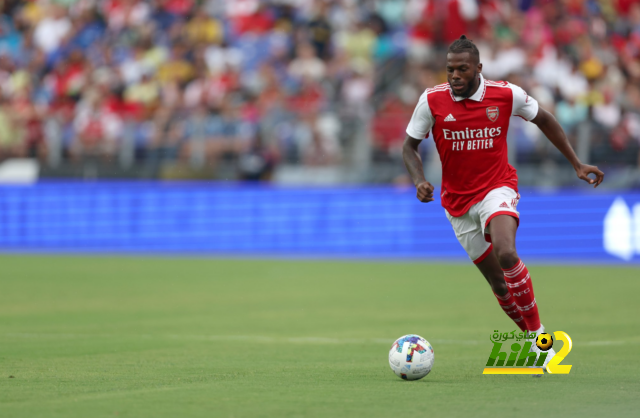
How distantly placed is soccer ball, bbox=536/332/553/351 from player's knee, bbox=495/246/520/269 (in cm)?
56

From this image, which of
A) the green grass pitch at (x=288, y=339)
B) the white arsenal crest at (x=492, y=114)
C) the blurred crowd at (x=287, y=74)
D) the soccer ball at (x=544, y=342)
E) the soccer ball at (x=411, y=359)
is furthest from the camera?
the blurred crowd at (x=287, y=74)

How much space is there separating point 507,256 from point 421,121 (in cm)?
128

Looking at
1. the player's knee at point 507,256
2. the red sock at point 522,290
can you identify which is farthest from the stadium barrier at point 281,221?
the player's knee at point 507,256

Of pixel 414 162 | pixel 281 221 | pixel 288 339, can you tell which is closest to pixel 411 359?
pixel 414 162

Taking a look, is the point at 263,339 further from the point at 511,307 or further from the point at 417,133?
the point at 417,133

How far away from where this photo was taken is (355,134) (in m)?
18.5

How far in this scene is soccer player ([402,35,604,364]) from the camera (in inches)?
280

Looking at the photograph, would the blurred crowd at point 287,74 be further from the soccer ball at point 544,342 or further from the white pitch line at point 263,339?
the soccer ball at point 544,342

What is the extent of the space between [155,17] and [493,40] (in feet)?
29.4

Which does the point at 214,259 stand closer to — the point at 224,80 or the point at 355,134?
the point at 355,134

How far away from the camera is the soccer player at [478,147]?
7.11 meters

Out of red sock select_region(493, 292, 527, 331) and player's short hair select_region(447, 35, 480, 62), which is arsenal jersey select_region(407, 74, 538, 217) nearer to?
player's short hair select_region(447, 35, 480, 62)

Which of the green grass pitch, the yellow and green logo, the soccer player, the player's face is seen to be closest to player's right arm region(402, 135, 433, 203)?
the soccer player

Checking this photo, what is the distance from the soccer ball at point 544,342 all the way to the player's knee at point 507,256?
564mm
